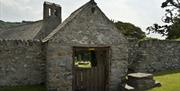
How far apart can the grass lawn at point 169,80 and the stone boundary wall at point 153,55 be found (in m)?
0.78

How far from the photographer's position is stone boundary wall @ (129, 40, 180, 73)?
17312mm

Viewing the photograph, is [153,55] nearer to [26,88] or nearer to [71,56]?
[71,56]

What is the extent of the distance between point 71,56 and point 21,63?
2.41 metres

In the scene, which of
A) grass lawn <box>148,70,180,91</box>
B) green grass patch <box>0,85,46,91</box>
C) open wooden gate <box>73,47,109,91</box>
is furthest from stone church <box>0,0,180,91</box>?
grass lawn <box>148,70,180,91</box>

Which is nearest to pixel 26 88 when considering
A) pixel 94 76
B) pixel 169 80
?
pixel 94 76

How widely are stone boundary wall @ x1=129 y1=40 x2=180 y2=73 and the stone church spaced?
250cm

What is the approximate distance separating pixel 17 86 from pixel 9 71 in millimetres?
826

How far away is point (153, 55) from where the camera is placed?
58.7 feet

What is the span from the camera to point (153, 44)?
17906 mm

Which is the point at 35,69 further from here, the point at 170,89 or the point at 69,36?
the point at 170,89

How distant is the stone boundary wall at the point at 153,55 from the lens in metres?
17.3

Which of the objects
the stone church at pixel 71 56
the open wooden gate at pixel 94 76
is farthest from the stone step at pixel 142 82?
the open wooden gate at pixel 94 76

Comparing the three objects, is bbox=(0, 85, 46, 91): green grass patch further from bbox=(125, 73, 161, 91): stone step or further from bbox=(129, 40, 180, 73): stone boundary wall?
bbox=(129, 40, 180, 73): stone boundary wall

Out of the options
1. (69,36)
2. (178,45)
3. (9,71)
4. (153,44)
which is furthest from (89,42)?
(178,45)
